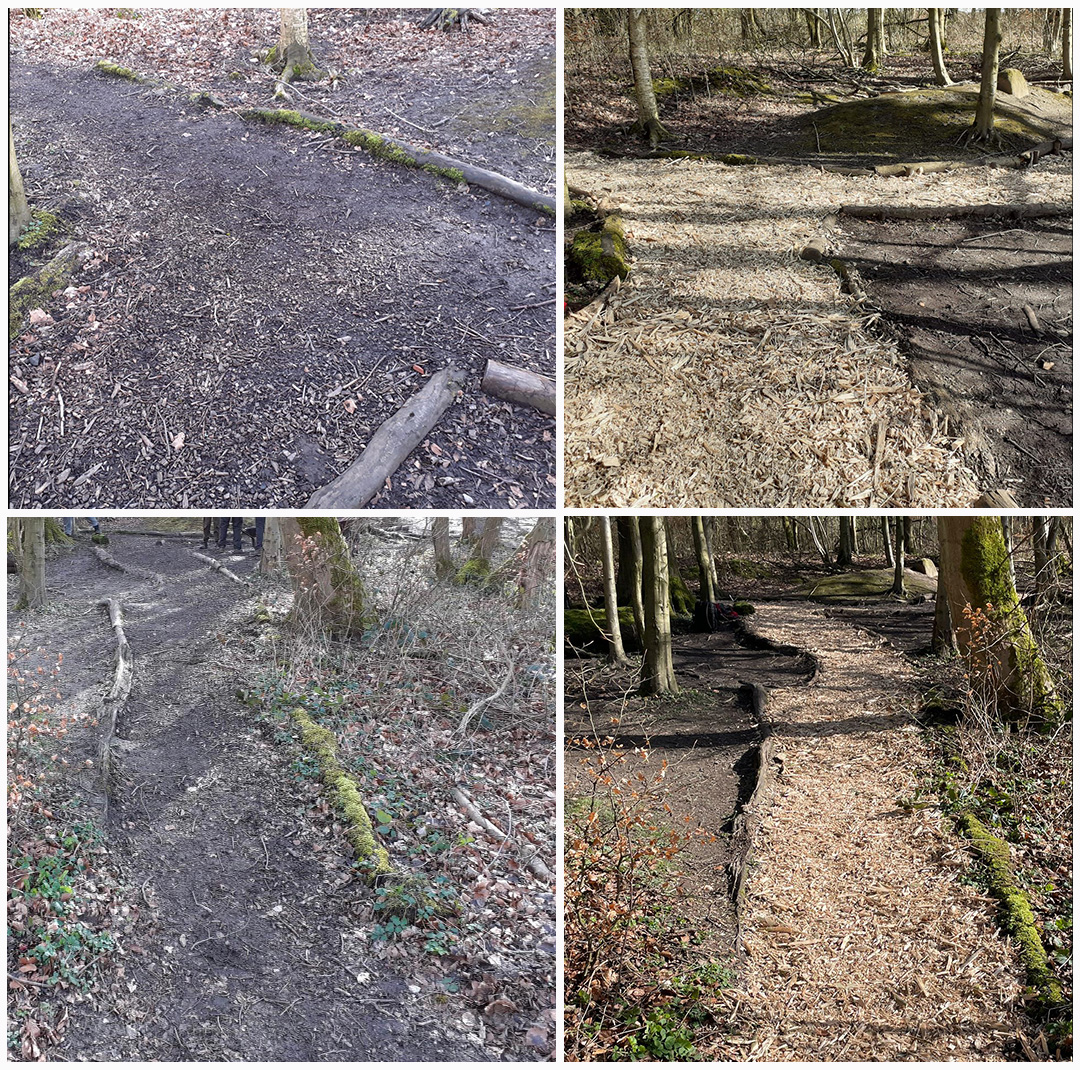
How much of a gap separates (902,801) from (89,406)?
617cm

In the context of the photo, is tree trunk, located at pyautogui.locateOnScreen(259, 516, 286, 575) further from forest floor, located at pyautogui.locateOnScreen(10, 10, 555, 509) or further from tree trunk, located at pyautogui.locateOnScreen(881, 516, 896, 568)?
tree trunk, located at pyautogui.locateOnScreen(881, 516, 896, 568)

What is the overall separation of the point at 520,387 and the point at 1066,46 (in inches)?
574

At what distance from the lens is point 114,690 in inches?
236

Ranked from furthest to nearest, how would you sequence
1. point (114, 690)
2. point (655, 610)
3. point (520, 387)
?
point (655, 610), point (114, 690), point (520, 387)

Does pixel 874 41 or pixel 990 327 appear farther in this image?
pixel 874 41

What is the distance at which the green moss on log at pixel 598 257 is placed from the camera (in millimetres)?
6105

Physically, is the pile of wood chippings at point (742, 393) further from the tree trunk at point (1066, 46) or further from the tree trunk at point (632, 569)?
→ the tree trunk at point (1066, 46)

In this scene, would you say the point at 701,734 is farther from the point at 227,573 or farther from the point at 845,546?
the point at 845,546

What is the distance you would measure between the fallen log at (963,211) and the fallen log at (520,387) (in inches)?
177

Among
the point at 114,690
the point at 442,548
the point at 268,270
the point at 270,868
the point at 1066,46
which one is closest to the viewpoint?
the point at 270,868

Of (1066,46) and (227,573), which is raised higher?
(1066,46)

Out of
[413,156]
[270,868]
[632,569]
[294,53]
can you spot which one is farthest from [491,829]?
[294,53]

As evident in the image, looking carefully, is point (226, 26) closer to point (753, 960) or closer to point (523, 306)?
point (523, 306)

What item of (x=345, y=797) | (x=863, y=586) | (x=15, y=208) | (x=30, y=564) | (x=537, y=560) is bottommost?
(x=863, y=586)
